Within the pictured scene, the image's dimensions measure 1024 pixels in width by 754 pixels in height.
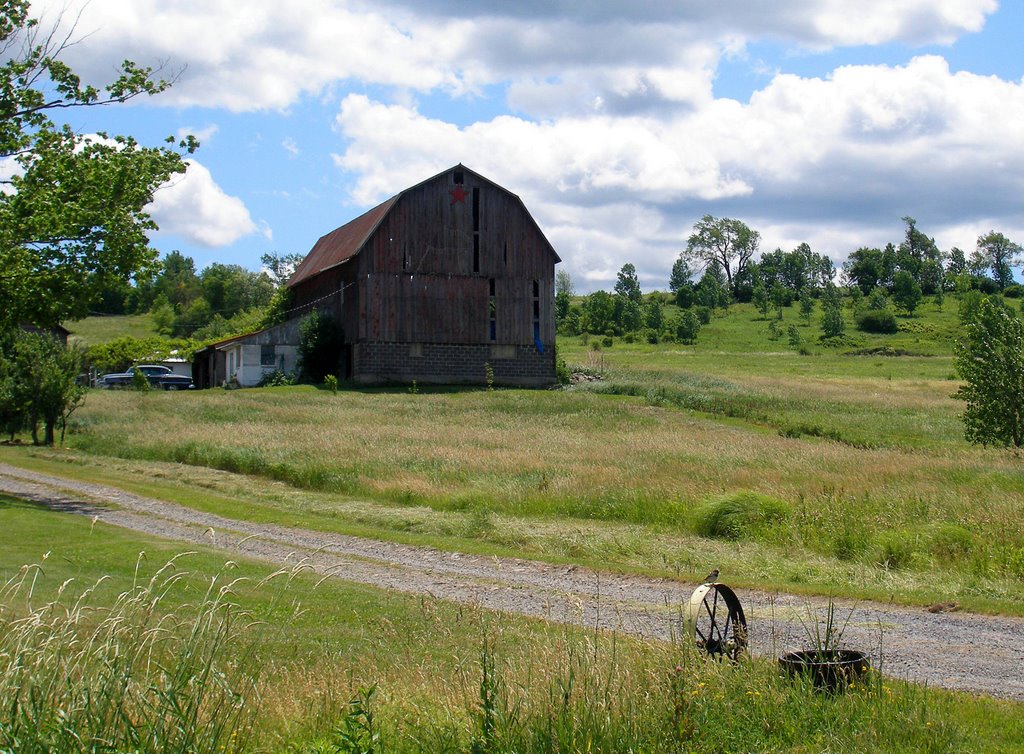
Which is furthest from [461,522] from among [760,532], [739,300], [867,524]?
[739,300]

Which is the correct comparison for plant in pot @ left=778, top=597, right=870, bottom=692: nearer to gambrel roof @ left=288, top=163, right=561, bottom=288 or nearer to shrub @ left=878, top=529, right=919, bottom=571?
shrub @ left=878, top=529, right=919, bottom=571

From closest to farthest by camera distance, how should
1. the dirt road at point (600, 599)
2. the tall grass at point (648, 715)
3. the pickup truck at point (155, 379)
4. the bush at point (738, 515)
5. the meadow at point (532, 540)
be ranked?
the tall grass at point (648, 715) < the meadow at point (532, 540) < the dirt road at point (600, 599) < the bush at point (738, 515) < the pickup truck at point (155, 379)

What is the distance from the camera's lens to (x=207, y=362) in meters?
69.5

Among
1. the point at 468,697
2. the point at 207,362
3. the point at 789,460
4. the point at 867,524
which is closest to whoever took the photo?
the point at 468,697

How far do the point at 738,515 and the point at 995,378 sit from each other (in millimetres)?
20541

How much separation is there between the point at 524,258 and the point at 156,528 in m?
40.8

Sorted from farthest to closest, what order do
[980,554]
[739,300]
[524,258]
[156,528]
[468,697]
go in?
[739,300], [524,258], [156,528], [980,554], [468,697]

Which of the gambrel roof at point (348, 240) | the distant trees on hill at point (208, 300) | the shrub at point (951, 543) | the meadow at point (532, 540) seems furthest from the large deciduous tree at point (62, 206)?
the distant trees on hill at point (208, 300)

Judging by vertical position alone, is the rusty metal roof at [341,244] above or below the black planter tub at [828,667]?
above

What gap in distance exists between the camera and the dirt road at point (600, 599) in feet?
32.8

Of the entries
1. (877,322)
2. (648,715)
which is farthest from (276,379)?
(877,322)

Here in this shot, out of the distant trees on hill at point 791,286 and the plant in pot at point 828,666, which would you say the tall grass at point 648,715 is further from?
the distant trees on hill at point 791,286

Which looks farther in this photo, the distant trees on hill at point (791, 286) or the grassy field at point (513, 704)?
the distant trees on hill at point (791, 286)

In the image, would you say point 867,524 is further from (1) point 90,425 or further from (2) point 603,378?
(2) point 603,378
